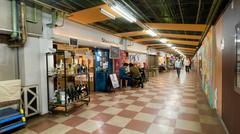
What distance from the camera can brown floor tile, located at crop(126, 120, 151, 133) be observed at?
2.99m

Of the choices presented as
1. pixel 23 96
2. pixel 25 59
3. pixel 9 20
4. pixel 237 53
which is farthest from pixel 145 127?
pixel 9 20

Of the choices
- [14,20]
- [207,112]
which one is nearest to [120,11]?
[14,20]

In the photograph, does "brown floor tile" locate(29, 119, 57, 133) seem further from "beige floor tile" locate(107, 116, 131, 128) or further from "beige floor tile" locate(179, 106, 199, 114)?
"beige floor tile" locate(179, 106, 199, 114)

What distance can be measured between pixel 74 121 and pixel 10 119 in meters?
1.28

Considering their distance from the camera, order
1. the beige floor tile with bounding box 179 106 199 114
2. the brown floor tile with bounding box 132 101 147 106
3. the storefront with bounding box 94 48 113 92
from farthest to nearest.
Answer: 1. the storefront with bounding box 94 48 113 92
2. the brown floor tile with bounding box 132 101 147 106
3. the beige floor tile with bounding box 179 106 199 114

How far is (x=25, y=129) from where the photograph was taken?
310 cm

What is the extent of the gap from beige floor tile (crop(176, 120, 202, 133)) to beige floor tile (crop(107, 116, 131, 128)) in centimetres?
116

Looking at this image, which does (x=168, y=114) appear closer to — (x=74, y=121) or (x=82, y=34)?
(x=74, y=121)

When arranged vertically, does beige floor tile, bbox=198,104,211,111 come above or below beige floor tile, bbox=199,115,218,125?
above

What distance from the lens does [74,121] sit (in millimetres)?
3455

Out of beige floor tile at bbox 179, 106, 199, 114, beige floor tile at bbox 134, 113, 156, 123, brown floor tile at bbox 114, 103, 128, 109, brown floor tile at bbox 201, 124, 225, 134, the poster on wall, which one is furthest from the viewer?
brown floor tile at bbox 114, 103, 128, 109

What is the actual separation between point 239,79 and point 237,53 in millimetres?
409

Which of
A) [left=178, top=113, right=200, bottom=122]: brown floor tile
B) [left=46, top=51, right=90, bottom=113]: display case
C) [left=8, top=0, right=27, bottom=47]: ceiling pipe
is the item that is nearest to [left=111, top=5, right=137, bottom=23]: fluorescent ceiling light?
[left=46, top=51, right=90, bottom=113]: display case

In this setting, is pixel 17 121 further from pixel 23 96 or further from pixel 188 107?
pixel 188 107
